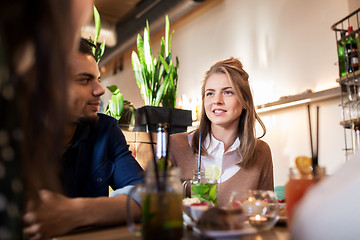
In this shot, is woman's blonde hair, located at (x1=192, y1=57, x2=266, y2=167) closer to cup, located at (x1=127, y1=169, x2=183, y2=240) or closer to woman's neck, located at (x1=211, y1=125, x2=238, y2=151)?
woman's neck, located at (x1=211, y1=125, x2=238, y2=151)

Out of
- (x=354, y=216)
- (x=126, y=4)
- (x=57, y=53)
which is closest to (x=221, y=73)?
(x=354, y=216)

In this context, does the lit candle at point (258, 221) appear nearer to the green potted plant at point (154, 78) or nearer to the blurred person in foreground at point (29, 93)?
the blurred person in foreground at point (29, 93)

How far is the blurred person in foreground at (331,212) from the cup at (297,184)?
0.30ft

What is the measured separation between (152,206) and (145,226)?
0.14 ft

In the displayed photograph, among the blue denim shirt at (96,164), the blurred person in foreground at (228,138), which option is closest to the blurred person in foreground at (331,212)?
the blue denim shirt at (96,164)

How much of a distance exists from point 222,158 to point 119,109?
914 millimetres

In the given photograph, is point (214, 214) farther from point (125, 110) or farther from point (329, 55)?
point (329, 55)

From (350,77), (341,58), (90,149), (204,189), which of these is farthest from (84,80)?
(341,58)

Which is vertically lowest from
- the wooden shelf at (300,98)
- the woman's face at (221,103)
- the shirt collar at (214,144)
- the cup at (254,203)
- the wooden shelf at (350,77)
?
the cup at (254,203)

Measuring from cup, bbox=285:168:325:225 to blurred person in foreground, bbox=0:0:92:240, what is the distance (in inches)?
21.0

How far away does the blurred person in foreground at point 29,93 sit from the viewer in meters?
0.43

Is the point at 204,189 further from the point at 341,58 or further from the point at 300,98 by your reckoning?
the point at 300,98

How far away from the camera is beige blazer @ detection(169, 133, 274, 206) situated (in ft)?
6.28

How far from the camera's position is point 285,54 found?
151 inches
